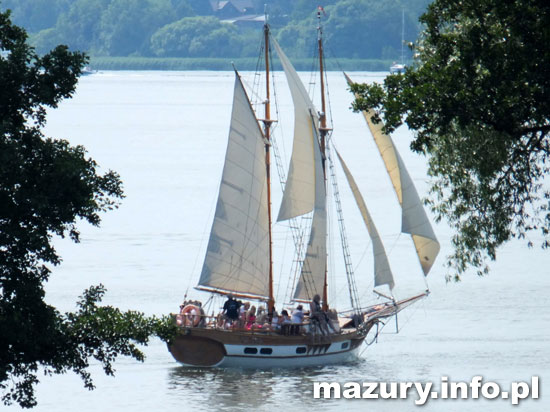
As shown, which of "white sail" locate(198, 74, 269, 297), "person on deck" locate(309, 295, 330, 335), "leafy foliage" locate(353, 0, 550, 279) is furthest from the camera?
"white sail" locate(198, 74, 269, 297)

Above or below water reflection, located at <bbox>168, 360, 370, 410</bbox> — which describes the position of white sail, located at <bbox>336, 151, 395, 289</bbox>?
above

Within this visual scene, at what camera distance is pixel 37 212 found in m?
20.9

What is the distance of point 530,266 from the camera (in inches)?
2640

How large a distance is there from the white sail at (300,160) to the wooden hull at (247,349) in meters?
4.30

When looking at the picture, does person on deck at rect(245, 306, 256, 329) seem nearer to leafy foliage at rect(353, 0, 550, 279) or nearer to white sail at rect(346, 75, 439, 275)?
white sail at rect(346, 75, 439, 275)

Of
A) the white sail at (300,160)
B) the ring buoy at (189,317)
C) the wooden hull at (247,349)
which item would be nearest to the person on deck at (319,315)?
the wooden hull at (247,349)

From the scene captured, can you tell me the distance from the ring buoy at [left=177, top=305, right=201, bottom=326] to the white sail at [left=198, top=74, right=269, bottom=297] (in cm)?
157

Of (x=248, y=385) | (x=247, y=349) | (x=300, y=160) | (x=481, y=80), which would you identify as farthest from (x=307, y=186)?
(x=481, y=80)

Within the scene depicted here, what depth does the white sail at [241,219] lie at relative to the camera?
45.0 meters

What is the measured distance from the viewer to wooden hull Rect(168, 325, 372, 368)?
143 feet

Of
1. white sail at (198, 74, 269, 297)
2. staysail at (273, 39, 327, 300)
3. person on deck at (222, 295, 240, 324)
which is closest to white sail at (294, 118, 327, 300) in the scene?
staysail at (273, 39, 327, 300)

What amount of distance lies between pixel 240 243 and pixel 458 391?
9120 mm

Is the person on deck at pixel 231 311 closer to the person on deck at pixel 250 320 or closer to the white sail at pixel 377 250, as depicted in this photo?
the person on deck at pixel 250 320

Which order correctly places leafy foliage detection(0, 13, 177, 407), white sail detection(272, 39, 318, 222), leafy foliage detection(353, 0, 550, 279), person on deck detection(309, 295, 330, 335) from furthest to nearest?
white sail detection(272, 39, 318, 222) < person on deck detection(309, 295, 330, 335) < leafy foliage detection(353, 0, 550, 279) < leafy foliage detection(0, 13, 177, 407)
